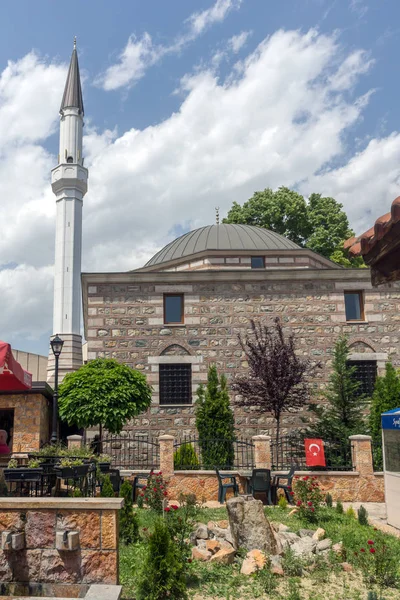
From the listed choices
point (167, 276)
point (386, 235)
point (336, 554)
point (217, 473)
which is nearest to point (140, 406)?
point (217, 473)

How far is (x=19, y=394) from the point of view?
1402cm

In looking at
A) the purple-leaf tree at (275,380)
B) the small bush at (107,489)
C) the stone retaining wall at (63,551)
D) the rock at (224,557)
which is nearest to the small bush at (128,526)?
the small bush at (107,489)

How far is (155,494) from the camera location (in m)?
11.4

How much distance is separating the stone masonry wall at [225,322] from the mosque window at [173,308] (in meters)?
0.28

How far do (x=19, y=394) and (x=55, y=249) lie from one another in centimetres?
1936

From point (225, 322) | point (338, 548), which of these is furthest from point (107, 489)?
point (225, 322)

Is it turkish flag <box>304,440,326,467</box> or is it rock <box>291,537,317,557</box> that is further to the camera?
turkish flag <box>304,440,326,467</box>

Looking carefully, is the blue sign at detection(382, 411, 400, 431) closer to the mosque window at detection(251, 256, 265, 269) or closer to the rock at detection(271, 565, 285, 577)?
the rock at detection(271, 565, 285, 577)

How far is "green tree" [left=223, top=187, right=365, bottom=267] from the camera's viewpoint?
116 feet

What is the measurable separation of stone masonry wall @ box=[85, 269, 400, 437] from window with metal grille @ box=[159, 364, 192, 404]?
25 centimetres

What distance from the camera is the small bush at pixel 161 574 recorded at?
5.66 m

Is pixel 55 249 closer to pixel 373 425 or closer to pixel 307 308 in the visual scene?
pixel 307 308

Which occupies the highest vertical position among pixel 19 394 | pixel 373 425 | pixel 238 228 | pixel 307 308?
pixel 238 228

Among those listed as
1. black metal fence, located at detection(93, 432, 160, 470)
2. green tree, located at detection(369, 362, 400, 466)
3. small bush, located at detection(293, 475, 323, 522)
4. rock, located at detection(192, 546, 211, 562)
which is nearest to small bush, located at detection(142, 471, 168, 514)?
small bush, located at detection(293, 475, 323, 522)
